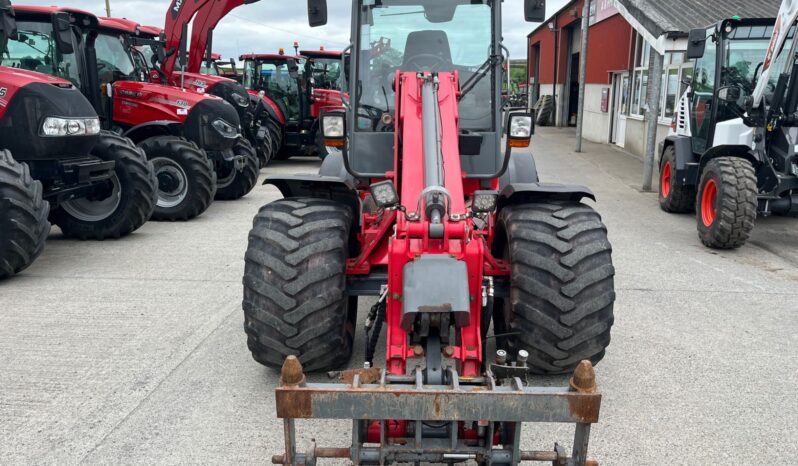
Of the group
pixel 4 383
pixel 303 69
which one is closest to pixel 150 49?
pixel 303 69

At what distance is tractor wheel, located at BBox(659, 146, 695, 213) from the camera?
9188 mm

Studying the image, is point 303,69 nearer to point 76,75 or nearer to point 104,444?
point 76,75

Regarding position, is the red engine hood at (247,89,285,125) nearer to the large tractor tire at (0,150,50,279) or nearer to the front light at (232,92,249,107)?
the front light at (232,92,249,107)

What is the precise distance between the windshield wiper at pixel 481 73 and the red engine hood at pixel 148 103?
554cm

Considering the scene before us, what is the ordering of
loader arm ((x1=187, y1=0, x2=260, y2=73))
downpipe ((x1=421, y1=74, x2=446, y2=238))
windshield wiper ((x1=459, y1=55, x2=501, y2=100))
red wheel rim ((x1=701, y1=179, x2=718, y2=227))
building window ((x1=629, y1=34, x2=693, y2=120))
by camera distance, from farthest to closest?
building window ((x1=629, y1=34, x2=693, y2=120))
loader arm ((x1=187, y1=0, x2=260, y2=73))
red wheel rim ((x1=701, y1=179, x2=718, y2=227))
windshield wiper ((x1=459, y1=55, x2=501, y2=100))
downpipe ((x1=421, y1=74, x2=446, y2=238))

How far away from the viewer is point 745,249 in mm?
7363

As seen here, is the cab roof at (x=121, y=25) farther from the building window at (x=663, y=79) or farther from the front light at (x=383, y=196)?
the building window at (x=663, y=79)

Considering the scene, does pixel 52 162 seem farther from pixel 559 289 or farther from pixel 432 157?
pixel 559 289

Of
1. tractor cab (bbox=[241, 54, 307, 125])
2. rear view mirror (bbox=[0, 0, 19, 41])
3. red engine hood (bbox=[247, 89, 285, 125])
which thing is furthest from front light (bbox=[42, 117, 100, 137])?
tractor cab (bbox=[241, 54, 307, 125])

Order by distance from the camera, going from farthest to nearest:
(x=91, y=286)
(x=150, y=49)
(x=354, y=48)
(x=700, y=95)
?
(x=150, y=49)
(x=700, y=95)
(x=91, y=286)
(x=354, y=48)

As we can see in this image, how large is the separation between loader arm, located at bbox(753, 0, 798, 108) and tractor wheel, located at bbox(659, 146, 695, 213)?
1.97 m

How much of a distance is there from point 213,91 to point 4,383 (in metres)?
8.42

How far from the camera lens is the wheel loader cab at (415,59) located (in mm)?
4449

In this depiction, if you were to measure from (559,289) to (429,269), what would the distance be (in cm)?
91
